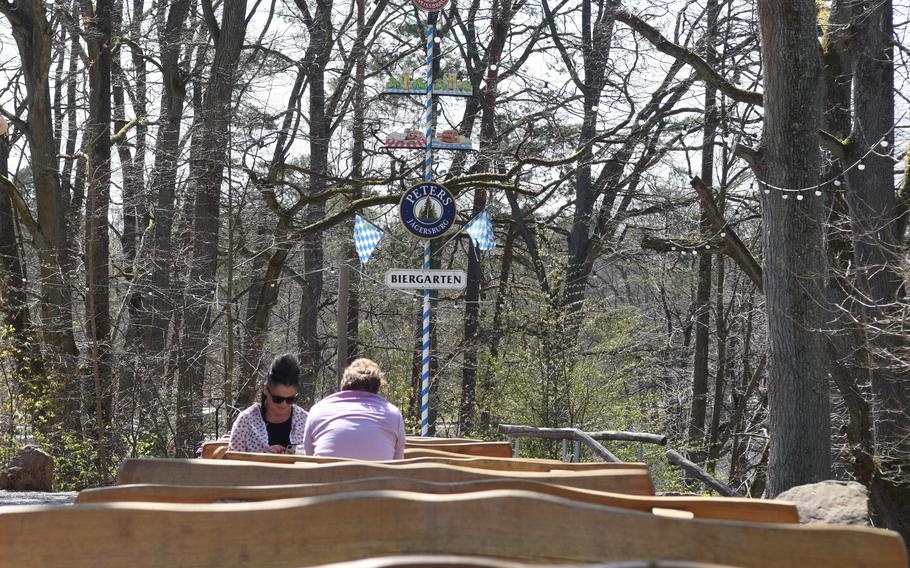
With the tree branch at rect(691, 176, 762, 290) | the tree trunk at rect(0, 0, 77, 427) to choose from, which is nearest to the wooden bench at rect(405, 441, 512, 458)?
the tree branch at rect(691, 176, 762, 290)

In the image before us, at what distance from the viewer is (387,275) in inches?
480

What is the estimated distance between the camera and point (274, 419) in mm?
6859

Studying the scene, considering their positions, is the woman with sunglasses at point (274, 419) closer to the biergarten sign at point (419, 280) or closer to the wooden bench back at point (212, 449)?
the wooden bench back at point (212, 449)

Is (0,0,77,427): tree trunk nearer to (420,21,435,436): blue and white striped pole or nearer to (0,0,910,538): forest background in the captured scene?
(0,0,910,538): forest background

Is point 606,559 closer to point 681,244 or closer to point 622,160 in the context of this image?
point 681,244

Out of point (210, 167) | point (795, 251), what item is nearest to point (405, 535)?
point (795, 251)

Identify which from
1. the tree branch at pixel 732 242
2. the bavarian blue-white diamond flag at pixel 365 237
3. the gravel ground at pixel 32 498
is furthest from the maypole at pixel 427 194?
the gravel ground at pixel 32 498

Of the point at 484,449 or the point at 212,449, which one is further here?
the point at 212,449

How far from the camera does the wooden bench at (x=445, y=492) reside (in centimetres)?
286

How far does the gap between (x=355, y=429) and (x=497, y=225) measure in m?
20.7

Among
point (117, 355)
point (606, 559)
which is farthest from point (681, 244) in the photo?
point (606, 559)

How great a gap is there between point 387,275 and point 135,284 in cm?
688

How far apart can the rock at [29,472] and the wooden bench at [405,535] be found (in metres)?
11.2

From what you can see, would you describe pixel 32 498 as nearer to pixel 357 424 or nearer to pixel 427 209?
pixel 427 209
